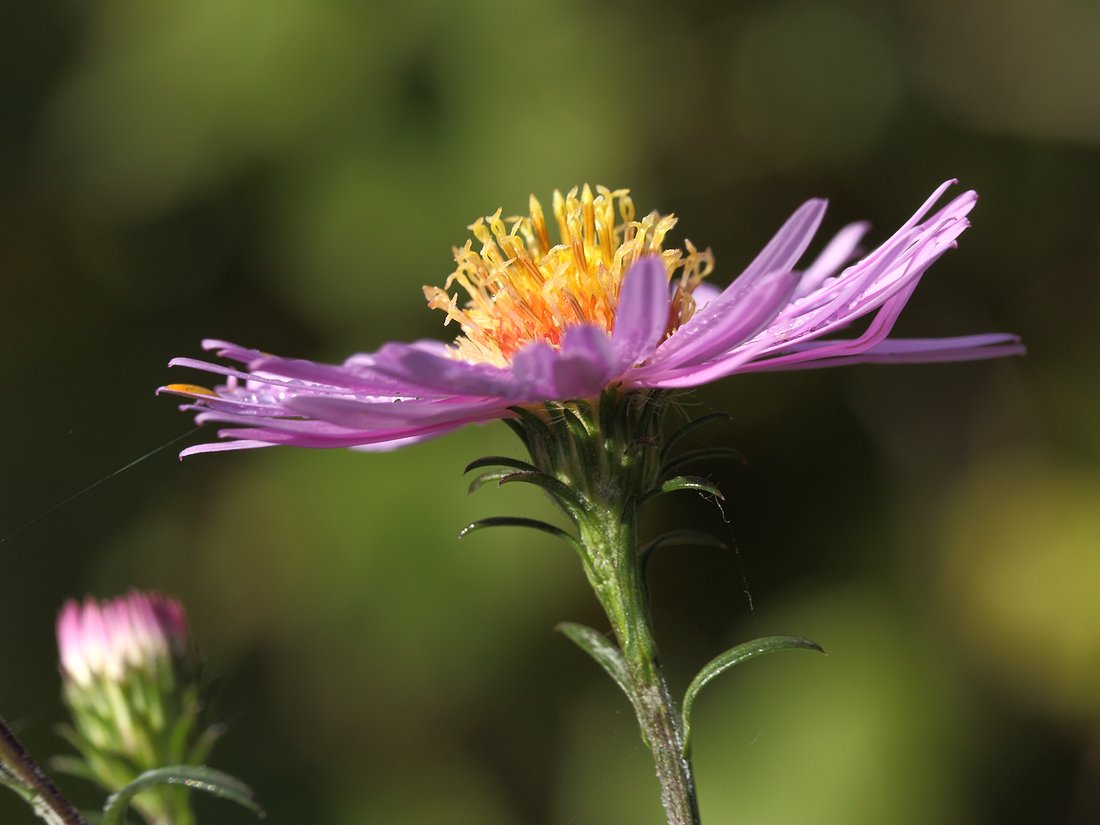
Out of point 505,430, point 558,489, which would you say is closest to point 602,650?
point 558,489

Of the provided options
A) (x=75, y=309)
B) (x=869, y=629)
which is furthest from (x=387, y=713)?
(x=75, y=309)

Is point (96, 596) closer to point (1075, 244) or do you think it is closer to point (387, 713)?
point (387, 713)

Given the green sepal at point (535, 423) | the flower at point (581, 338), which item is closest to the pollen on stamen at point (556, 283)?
the flower at point (581, 338)

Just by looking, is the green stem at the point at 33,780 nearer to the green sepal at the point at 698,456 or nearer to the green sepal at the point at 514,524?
the green sepal at the point at 514,524

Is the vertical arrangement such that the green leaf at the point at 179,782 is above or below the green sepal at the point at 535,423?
below

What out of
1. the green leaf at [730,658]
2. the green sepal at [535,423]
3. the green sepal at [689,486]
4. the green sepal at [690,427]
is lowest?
the green leaf at [730,658]

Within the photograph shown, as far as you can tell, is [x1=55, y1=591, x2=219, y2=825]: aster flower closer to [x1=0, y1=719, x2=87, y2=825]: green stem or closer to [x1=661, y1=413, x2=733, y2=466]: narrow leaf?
[x1=0, y1=719, x2=87, y2=825]: green stem

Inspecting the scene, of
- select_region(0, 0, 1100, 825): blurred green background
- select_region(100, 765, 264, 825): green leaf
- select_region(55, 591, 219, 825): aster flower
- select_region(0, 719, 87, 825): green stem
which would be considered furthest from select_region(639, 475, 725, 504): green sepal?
select_region(0, 0, 1100, 825): blurred green background
